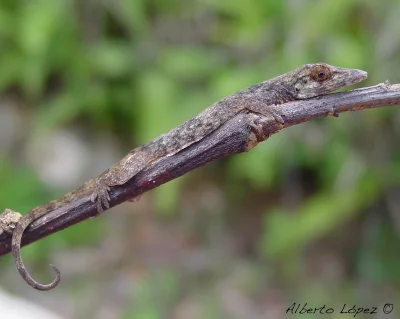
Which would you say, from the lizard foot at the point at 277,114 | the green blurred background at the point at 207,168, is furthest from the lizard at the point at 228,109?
the green blurred background at the point at 207,168

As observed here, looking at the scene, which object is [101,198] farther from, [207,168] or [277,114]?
[207,168]

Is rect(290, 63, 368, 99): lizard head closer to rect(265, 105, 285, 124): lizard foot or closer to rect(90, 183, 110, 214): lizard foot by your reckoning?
rect(265, 105, 285, 124): lizard foot

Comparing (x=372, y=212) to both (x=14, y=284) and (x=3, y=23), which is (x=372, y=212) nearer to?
(x=14, y=284)

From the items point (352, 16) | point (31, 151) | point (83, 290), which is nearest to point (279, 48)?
point (352, 16)

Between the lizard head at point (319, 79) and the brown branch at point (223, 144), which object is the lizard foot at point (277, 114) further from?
the lizard head at point (319, 79)

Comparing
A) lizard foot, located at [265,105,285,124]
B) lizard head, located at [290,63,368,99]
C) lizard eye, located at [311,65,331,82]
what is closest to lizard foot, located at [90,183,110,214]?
lizard foot, located at [265,105,285,124]
